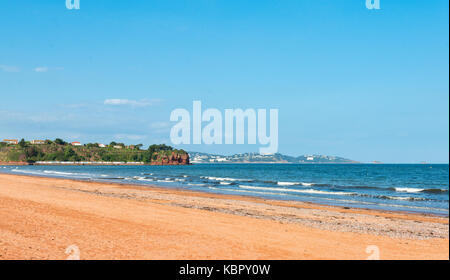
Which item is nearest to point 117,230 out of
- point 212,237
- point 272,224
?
point 212,237

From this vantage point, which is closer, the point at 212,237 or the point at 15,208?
the point at 212,237

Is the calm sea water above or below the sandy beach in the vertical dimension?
below

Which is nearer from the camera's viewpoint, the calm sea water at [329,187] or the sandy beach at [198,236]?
the sandy beach at [198,236]

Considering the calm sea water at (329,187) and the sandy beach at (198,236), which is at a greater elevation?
the sandy beach at (198,236)

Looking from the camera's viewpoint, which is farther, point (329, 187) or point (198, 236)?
point (329, 187)

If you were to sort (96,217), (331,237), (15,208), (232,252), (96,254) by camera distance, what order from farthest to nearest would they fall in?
(15,208), (96,217), (331,237), (232,252), (96,254)

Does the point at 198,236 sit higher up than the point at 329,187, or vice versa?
the point at 198,236

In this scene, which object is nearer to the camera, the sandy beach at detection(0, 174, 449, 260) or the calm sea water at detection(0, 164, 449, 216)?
the sandy beach at detection(0, 174, 449, 260)

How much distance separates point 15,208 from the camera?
16391 millimetres
